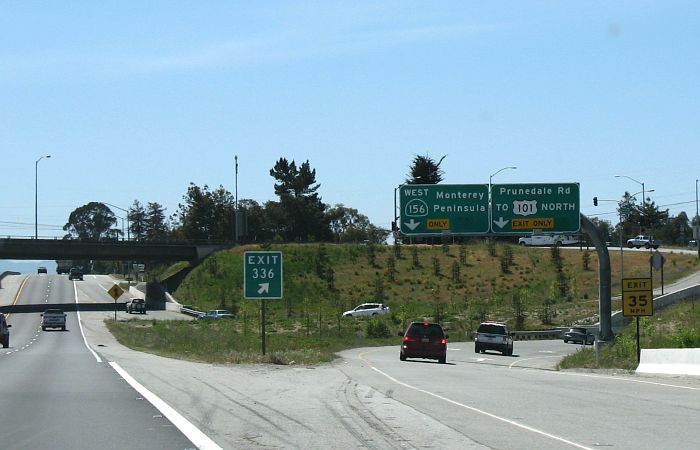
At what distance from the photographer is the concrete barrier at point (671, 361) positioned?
26.5m

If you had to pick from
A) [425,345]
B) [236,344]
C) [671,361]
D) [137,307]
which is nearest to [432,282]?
[137,307]

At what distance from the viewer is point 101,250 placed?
99875mm

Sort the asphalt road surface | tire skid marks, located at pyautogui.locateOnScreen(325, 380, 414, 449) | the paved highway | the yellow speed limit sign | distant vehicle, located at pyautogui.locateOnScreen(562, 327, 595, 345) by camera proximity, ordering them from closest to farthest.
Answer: the paved highway → tire skid marks, located at pyautogui.locateOnScreen(325, 380, 414, 449) → the asphalt road surface → the yellow speed limit sign → distant vehicle, located at pyautogui.locateOnScreen(562, 327, 595, 345)

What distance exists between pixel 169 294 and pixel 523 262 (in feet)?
127

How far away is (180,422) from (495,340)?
37411 mm

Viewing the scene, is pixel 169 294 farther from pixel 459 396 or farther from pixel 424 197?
pixel 459 396

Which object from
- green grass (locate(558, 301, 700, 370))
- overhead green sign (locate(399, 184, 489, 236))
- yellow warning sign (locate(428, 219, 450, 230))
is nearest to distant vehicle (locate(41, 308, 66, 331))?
overhead green sign (locate(399, 184, 489, 236))

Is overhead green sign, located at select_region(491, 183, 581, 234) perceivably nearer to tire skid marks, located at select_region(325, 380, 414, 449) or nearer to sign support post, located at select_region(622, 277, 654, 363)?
sign support post, located at select_region(622, 277, 654, 363)

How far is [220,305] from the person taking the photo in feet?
304

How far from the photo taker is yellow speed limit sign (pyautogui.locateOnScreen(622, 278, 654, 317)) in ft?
101

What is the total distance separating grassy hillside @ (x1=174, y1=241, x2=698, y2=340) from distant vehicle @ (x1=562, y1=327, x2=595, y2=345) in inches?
387

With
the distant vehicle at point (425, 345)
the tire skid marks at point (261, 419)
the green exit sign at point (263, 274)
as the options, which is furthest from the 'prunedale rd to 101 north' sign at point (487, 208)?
the tire skid marks at point (261, 419)

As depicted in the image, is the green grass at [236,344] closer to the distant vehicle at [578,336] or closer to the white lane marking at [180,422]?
the distant vehicle at [578,336]

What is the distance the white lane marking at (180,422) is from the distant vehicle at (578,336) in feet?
145
